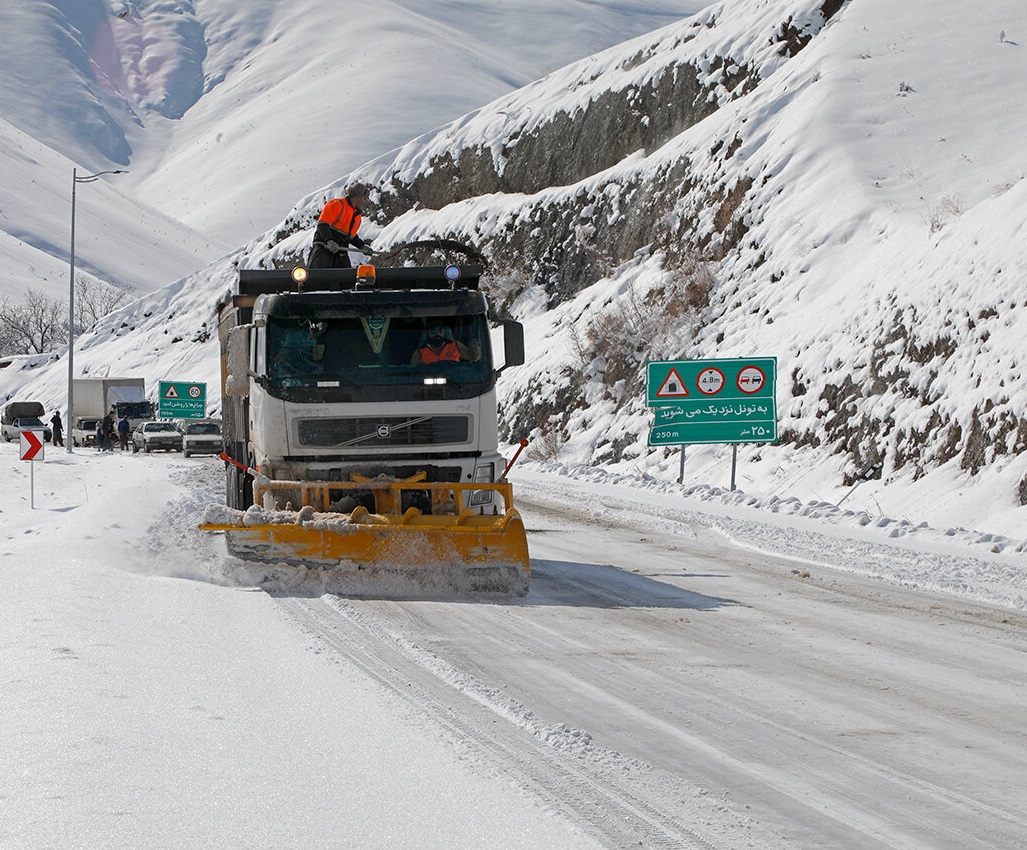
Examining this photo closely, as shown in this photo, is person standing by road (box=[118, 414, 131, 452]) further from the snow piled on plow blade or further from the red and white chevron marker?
the snow piled on plow blade

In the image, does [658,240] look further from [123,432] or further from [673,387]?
[123,432]

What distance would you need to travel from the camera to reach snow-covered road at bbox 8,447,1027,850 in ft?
15.1

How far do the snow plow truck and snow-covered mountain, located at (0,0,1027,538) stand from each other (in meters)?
7.47

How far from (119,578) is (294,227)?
55289 mm

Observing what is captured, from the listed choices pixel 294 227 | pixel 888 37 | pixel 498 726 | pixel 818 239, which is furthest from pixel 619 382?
pixel 294 227

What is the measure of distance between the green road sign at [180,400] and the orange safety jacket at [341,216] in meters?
42.7

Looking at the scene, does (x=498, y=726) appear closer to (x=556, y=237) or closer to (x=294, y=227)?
(x=556, y=237)

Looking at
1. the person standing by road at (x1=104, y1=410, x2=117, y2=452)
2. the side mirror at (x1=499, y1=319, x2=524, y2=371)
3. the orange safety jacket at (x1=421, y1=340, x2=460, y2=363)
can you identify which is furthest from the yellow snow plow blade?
Answer: the person standing by road at (x1=104, y1=410, x2=117, y2=452)

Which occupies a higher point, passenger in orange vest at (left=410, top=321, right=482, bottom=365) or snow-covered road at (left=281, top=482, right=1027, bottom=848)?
passenger in orange vest at (left=410, top=321, right=482, bottom=365)

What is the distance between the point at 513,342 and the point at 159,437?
38.7 meters

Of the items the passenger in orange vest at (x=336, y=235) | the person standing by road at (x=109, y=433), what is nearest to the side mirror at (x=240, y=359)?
the passenger in orange vest at (x=336, y=235)

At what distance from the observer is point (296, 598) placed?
10.2 metres

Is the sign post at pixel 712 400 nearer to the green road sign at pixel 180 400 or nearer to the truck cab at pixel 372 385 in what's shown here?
the truck cab at pixel 372 385

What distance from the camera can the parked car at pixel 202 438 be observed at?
43.7 m
